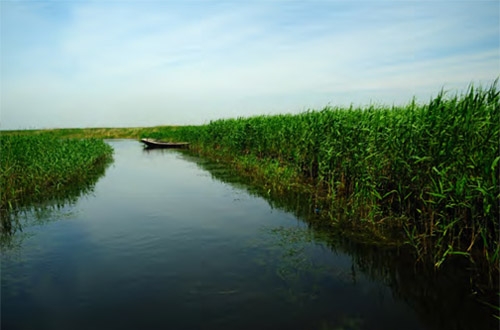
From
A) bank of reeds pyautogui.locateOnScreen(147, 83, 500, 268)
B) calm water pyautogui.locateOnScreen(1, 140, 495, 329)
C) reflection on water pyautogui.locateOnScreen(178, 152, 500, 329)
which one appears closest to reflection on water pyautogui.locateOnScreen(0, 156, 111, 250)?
calm water pyautogui.locateOnScreen(1, 140, 495, 329)

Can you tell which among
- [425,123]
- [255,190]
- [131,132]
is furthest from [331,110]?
[131,132]

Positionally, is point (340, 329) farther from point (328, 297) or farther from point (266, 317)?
point (266, 317)

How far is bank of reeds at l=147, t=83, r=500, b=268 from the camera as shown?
499 cm

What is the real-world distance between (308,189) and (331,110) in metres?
2.80

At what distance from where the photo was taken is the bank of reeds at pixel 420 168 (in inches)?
196

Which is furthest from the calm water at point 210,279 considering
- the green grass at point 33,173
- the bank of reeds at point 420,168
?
the green grass at point 33,173

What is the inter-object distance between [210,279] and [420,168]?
440 centimetres

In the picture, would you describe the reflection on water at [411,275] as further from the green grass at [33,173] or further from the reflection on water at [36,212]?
the green grass at [33,173]

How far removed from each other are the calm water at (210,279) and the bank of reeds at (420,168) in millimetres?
956

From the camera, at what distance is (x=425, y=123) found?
595 cm

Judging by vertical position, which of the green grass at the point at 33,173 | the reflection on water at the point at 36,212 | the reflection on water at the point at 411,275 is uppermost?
the green grass at the point at 33,173

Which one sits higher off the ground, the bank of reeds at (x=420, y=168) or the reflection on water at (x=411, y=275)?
the bank of reeds at (x=420, y=168)

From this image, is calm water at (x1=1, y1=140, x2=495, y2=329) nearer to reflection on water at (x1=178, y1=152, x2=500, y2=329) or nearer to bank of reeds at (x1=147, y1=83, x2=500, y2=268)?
reflection on water at (x1=178, y1=152, x2=500, y2=329)

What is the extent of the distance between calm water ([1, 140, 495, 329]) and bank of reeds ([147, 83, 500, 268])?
96cm
